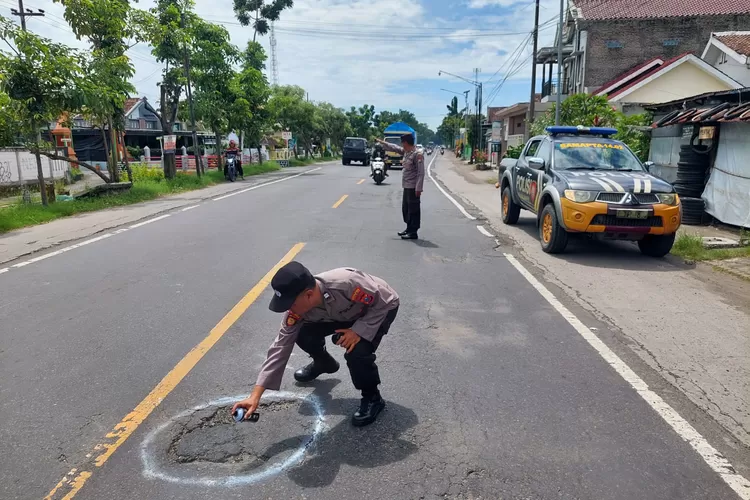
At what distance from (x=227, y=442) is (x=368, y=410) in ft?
2.85

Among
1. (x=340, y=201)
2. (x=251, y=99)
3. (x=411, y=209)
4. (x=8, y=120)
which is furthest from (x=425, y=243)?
(x=251, y=99)

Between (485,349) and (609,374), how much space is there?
98 cm

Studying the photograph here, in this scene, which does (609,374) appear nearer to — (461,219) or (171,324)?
(171,324)

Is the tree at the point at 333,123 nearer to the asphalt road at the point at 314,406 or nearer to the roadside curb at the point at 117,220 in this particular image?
the roadside curb at the point at 117,220

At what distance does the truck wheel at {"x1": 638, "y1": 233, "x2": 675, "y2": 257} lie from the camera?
848 centimetres

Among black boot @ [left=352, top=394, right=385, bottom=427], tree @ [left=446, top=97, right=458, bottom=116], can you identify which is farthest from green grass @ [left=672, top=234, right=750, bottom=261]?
tree @ [left=446, top=97, right=458, bottom=116]

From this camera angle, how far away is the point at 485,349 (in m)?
4.83

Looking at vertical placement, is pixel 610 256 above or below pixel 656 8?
below

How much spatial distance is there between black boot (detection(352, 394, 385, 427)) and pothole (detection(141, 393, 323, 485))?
0.78 ft

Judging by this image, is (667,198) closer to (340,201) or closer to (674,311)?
(674,311)

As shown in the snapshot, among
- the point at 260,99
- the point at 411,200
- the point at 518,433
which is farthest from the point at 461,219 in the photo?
the point at 260,99

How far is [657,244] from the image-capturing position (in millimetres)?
8602

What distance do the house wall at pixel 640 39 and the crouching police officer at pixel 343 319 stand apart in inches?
1225

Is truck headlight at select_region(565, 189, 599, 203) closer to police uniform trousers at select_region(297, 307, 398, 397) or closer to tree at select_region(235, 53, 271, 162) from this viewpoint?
police uniform trousers at select_region(297, 307, 398, 397)
